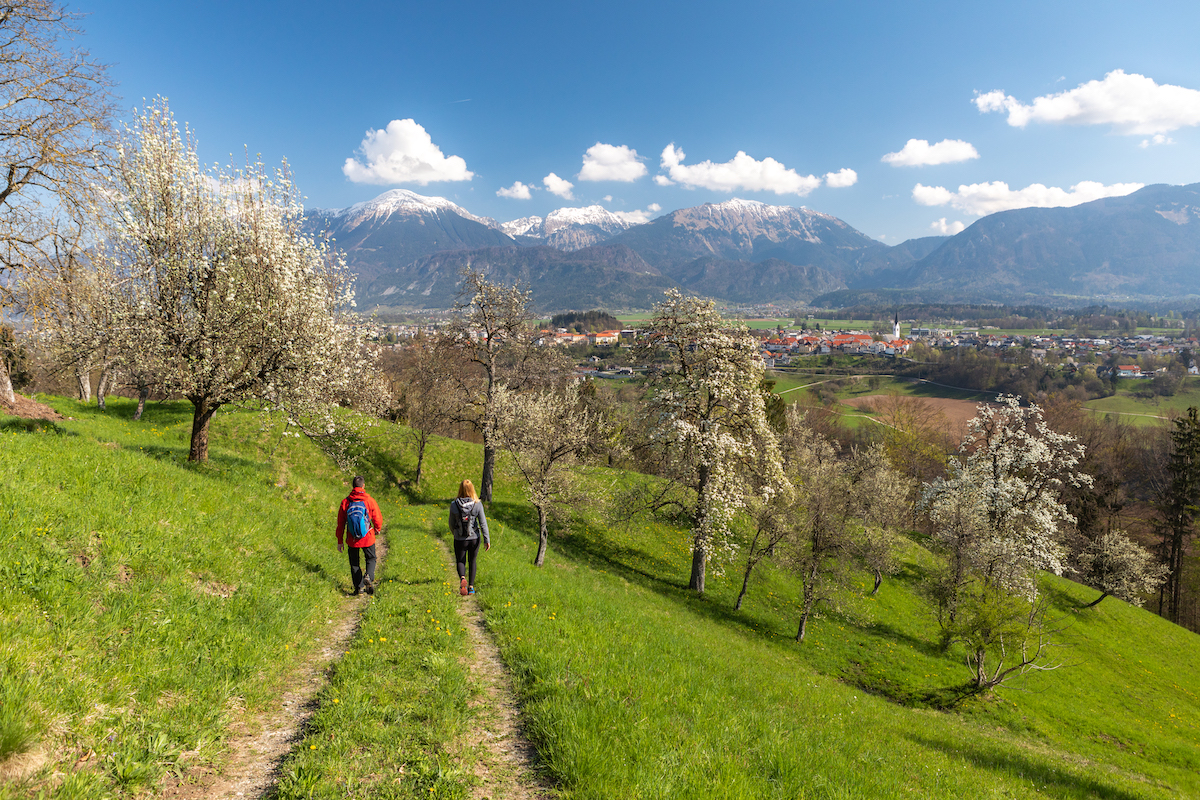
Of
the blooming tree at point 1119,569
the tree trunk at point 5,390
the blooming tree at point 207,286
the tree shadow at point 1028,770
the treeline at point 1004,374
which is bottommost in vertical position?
the blooming tree at point 1119,569

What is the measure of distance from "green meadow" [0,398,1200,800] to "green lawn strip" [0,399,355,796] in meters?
0.04

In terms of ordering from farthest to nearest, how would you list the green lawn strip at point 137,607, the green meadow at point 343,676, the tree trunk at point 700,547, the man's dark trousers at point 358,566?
the tree trunk at point 700,547
the man's dark trousers at point 358,566
the green meadow at point 343,676
the green lawn strip at point 137,607

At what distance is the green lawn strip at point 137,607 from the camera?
4.61 metres

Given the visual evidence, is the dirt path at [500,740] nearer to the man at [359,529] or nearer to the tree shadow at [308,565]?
the man at [359,529]

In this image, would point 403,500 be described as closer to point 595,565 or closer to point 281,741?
point 595,565

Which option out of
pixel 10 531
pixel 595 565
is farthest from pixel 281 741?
pixel 595 565

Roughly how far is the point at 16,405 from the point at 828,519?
123ft

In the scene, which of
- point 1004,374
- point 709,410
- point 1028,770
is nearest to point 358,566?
point 709,410

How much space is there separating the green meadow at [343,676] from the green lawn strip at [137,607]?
1.4 inches

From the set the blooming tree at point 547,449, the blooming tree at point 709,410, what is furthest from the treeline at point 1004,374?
the blooming tree at point 547,449

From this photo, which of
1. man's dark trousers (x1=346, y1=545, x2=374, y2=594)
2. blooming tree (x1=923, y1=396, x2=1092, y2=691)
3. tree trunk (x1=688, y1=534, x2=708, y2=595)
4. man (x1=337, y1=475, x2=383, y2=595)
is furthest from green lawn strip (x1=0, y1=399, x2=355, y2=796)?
blooming tree (x1=923, y1=396, x2=1092, y2=691)

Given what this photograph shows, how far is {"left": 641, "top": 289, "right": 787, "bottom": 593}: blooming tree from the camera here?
2431 centimetres

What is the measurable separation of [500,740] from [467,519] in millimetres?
6822

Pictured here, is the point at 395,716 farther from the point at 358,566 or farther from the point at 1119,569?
the point at 1119,569
